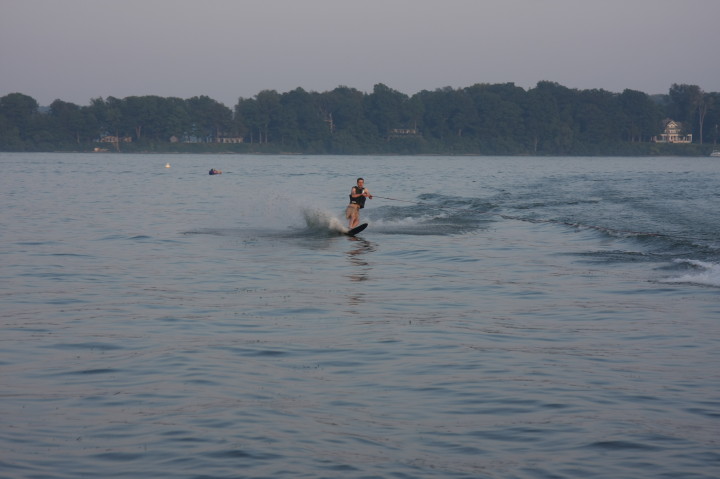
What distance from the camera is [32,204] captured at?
1492 inches

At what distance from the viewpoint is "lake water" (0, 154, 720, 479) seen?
7457 millimetres

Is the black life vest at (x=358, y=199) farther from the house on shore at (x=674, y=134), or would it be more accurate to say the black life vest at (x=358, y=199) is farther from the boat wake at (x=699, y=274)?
the house on shore at (x=674, y=134)

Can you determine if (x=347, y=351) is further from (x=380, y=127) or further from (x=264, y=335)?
(x=380, y=127)

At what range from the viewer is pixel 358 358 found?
10.7 metres

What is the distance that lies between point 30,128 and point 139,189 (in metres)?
133

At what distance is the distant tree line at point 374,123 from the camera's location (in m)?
176

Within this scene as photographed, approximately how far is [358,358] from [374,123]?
179 m

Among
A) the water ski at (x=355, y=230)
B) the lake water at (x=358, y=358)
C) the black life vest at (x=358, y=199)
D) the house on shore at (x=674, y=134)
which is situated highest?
the house on shore at (x=674, y=134)

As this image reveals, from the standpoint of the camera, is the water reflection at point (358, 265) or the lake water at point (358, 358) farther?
the water reflection at point (358, 265)

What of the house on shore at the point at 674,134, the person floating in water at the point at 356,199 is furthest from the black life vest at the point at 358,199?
the house on shore at the point at 674,134

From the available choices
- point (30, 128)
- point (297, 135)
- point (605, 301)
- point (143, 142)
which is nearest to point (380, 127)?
point (297, 135)

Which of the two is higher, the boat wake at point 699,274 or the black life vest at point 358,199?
the black life vest at point 358,199

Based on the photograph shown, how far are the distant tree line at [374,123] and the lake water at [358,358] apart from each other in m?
158

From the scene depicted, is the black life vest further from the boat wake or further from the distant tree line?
the distant tree line
